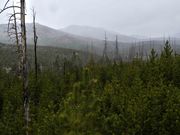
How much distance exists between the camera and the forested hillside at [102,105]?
1123 cm

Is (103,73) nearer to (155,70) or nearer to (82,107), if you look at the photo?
(155,70)

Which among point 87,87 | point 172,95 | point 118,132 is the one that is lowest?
point 118,132

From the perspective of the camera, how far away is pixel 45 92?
3859 centimetres

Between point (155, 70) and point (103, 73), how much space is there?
14491 millimetres

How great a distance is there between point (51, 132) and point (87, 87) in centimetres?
702

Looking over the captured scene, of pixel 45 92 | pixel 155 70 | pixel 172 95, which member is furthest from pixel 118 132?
pixel 45 92

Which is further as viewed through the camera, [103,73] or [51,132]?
[103,73]

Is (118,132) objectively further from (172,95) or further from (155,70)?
(155,70)

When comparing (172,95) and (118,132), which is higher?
(172,95)

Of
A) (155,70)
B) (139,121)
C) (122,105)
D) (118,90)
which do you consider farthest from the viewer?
(155,70)

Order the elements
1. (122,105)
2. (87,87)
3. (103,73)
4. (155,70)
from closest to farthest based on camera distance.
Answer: (87,87) → (122,105) → (155,70) → (103,73)

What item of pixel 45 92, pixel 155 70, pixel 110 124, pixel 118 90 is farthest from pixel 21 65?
pixel 45 92

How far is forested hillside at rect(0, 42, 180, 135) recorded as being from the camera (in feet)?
36.8

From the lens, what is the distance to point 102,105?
Answer: 21.9 meters
